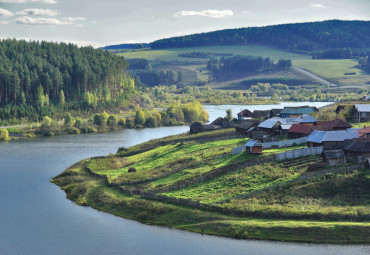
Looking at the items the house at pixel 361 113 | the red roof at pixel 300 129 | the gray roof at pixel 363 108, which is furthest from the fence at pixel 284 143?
the gray roof at pixel 363 108

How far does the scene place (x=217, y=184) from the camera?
69.7 m

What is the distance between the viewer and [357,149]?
231 ft

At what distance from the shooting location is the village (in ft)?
232

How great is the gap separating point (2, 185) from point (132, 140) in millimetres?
50513

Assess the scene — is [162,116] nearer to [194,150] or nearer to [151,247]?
[194,150]

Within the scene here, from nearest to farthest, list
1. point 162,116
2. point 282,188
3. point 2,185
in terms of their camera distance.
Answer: point 282,188 → point 2,185 → point 162,116

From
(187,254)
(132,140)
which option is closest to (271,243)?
(187,254)

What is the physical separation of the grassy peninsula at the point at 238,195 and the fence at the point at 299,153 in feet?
3.56

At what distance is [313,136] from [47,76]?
4463 inches

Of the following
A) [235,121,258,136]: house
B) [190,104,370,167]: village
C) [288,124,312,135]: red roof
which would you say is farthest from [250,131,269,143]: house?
[235,121,258,136]: house

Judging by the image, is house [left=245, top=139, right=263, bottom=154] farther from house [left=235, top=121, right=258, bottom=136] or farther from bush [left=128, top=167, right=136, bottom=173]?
house [left=235, top=121, right=258, bottom=136]

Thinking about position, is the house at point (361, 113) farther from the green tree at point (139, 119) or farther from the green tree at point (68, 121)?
the green tree at point (68, 121)

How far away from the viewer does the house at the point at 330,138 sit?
76.3 meters

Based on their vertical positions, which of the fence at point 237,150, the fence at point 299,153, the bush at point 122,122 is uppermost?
the fence at point 299,153
